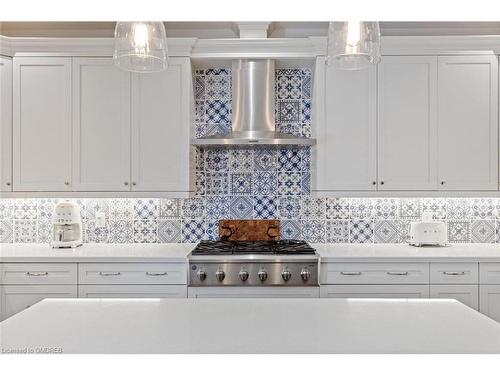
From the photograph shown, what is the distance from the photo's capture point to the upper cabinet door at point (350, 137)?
3326 millimetres

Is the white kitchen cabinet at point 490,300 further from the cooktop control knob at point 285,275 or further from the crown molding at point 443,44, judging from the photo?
the crown molding at point 443,44

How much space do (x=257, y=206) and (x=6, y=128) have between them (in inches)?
81.3

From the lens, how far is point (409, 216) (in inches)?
146

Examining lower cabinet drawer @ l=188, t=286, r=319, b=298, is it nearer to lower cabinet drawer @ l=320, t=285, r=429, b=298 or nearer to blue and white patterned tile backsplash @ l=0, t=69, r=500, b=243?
lower cabinet drawer @ l=320, t=285, r=429, b=298

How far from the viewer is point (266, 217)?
3.75 metres

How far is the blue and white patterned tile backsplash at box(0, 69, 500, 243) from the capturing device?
369 cm

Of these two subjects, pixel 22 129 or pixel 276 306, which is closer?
pixel 276 306

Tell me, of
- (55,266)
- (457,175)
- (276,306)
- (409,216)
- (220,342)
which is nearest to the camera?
(220,342)

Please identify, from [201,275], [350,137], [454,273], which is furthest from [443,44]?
[201,275]

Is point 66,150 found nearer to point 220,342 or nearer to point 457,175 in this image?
point 220,342

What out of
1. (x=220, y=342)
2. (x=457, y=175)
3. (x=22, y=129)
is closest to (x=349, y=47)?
(x=220, y=342)
